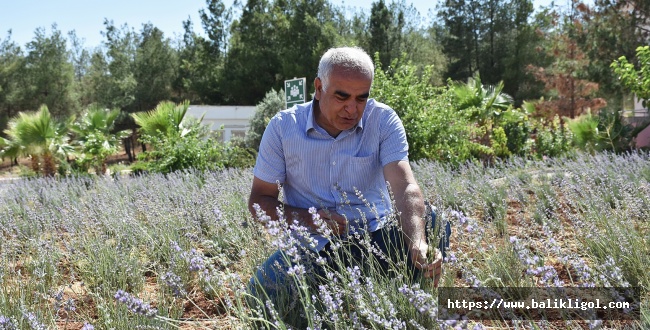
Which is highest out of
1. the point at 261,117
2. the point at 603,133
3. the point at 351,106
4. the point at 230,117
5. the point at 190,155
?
the point at 351,106

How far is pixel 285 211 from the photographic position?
9.37 ft

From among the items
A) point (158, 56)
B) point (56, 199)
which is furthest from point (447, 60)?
point (56, 199)

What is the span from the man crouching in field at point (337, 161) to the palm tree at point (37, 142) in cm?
1255

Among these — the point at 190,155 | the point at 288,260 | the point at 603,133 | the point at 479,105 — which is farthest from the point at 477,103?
the point at 288,260

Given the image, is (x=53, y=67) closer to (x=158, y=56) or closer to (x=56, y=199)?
(x=158, y=56)

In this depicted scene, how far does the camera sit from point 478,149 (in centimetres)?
1145

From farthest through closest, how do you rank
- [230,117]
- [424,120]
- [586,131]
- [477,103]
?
[230,117]
[477,103]
[586,131]
[424,120]

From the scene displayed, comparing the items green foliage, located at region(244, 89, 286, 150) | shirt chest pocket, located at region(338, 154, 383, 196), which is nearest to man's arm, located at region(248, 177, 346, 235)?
shirt chest pocket, located at region(338, 154, 383, 196)

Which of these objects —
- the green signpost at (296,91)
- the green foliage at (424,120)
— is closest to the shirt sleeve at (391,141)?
the green signpost at (296,91)

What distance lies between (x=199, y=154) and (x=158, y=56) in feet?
105

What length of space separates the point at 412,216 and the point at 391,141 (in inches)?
19.2

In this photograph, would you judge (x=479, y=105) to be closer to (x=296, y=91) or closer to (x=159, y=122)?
(x=296, y=91)

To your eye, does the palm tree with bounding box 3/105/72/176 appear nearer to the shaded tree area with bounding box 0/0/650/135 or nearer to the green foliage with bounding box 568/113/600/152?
the green foliage with bounding box 568/113/600/152

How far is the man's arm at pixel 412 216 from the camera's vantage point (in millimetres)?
2342
